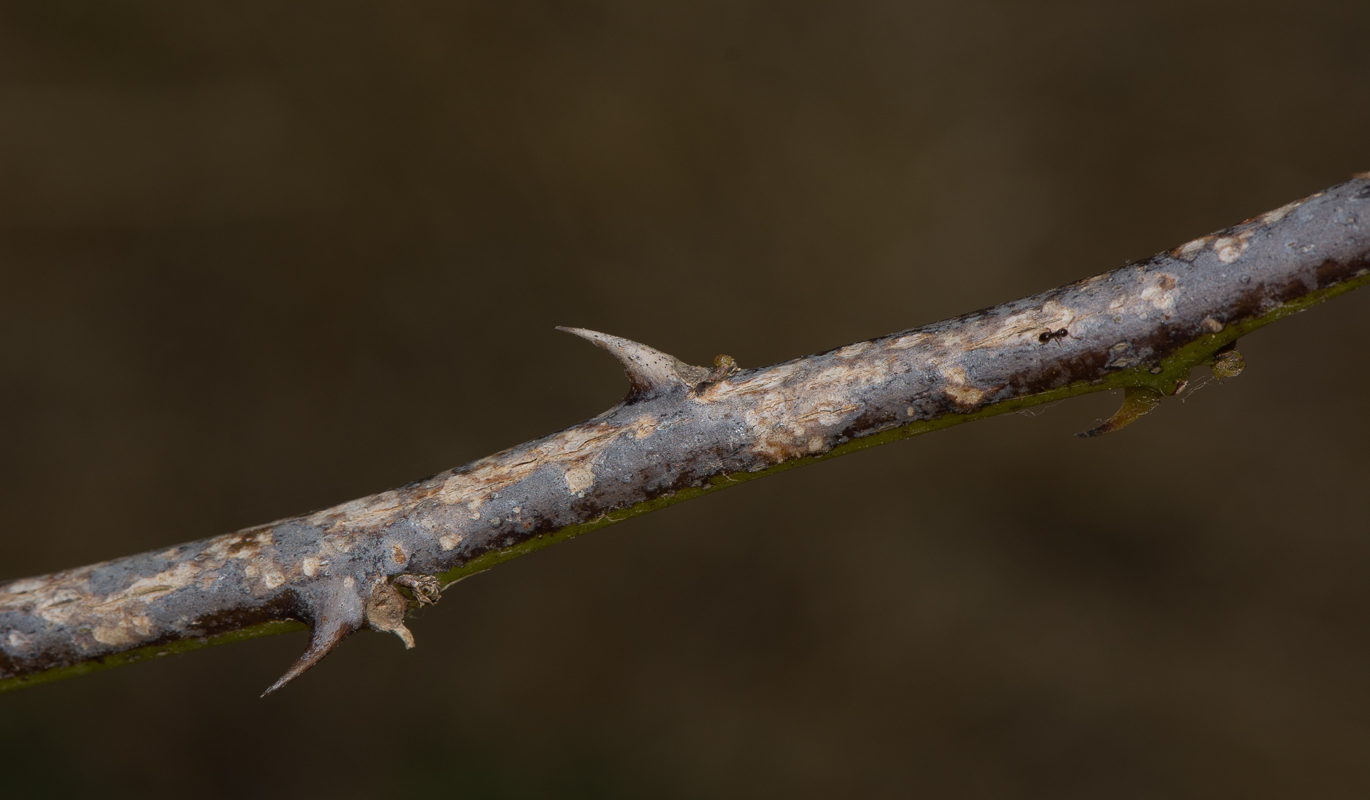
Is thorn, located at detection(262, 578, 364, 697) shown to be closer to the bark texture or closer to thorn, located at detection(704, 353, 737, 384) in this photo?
the bark texture

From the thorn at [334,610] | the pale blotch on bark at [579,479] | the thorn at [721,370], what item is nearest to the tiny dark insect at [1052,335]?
the thorn at [721,370]

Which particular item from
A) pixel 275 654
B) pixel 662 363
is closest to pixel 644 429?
pixel 662 363

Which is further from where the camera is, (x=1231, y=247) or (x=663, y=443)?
(x=663, y=443)

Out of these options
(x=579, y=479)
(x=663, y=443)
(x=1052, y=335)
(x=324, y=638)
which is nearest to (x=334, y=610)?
(x=324, y=638)

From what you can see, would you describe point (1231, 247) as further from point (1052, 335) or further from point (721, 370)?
point (721, 370)

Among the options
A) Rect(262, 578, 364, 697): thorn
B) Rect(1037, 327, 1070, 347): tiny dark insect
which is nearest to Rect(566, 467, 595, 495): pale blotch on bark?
Rect(262, 578, 364, 697): thorn

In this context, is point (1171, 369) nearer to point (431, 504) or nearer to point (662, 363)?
point (662, 363)

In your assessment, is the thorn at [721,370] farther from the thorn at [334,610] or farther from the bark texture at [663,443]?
the thorn at [334,610]

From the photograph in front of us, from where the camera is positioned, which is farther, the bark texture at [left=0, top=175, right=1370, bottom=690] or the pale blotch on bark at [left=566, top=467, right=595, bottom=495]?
the pale blotch on bark at [left=566, top=467, right=595, bottom=495]
